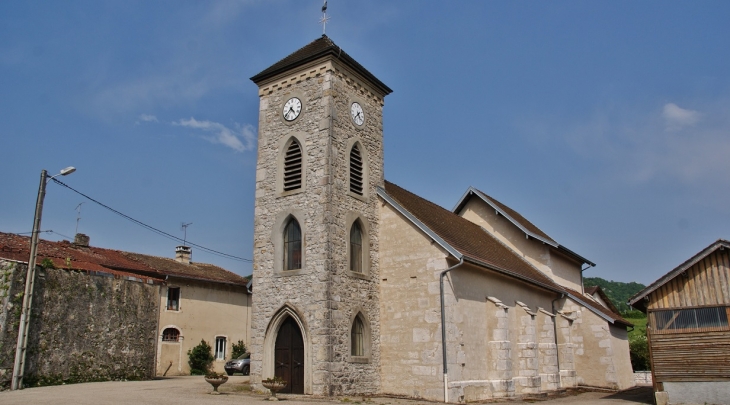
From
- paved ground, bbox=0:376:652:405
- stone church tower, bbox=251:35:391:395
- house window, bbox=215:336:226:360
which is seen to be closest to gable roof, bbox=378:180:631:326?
stone church tower, bbox=251:35:391:395

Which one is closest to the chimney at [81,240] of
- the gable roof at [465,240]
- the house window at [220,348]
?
the house window at [220,348]

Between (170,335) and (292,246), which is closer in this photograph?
(292,246)

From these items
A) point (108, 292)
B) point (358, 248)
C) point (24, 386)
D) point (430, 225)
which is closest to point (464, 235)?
point (430, 225)

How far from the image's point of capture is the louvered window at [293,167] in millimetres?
18797

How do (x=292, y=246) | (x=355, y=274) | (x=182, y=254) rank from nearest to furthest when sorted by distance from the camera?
(x=355, y=274), (x=292, y=246), (x=182, y=254)

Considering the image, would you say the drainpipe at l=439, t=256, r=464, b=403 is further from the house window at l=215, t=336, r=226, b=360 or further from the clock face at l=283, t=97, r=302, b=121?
the house window at l=215, t=336, r=226, b=360

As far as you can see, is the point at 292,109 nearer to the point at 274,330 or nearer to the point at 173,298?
the point at 274,330

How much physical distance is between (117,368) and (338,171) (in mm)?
11131

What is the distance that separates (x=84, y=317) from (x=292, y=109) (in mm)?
10170

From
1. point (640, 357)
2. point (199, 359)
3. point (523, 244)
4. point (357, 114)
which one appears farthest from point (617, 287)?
point (357, 114)

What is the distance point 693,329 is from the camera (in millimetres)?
15727

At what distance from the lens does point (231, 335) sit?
32.0m

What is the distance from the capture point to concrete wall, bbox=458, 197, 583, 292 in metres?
26.5

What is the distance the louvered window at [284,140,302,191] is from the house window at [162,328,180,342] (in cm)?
1390
